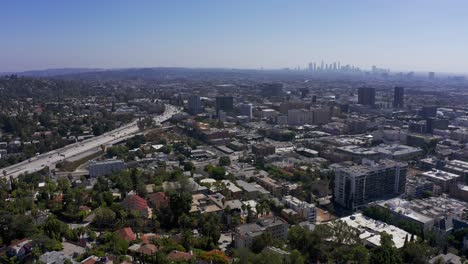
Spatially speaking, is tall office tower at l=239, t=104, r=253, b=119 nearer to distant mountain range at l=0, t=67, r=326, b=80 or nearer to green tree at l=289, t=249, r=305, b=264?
→ green tree at l=289, t=249, r=305, b=264

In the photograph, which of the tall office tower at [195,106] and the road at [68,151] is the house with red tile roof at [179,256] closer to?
the road at [68,151]

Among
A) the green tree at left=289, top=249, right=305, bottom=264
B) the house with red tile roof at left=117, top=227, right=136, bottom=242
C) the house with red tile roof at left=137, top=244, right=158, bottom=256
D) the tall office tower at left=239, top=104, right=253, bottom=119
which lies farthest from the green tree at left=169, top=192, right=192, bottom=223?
the tall office tower at left=239, top=104, right=253, bottom=119

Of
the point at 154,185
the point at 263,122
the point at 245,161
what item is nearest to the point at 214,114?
the point at 263,122

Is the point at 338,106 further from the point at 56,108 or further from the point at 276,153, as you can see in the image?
the point at 56,108

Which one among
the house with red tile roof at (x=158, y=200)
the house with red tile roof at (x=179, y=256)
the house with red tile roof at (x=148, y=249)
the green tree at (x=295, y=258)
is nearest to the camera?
the green tree at (x=295, y=258)

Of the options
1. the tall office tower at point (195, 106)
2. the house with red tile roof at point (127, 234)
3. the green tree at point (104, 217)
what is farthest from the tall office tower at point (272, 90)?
the house with red tile roof at point (127, 234)

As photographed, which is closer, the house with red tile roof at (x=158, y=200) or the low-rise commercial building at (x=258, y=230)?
the low-rise commercial building at (x=258, y=230)
